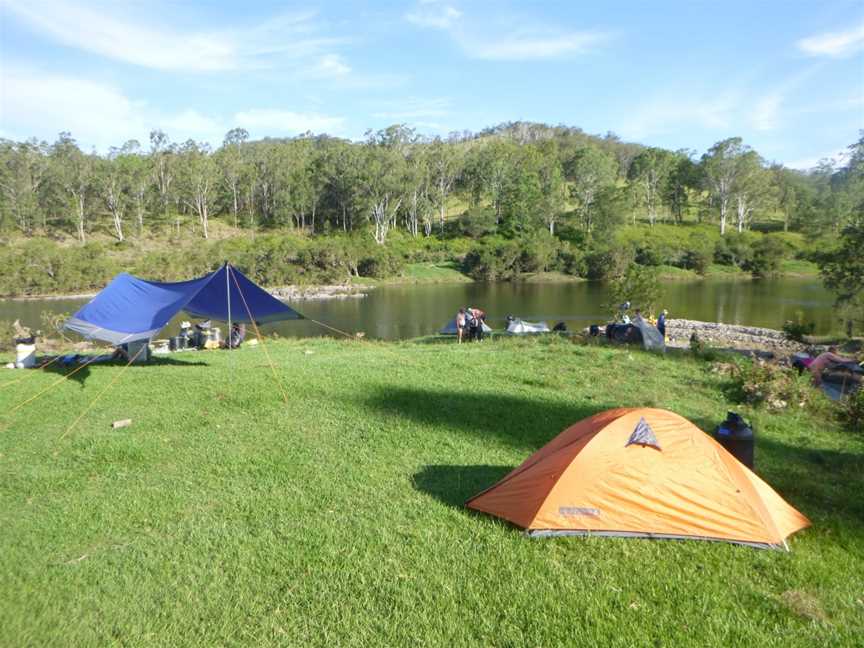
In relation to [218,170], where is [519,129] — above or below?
above

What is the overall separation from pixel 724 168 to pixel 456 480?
8908cm

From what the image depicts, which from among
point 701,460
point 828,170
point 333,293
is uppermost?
point 828,170

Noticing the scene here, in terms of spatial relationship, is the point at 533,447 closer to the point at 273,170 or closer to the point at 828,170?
the point at 828,170

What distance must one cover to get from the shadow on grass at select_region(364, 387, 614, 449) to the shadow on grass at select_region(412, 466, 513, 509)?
3.70 feet

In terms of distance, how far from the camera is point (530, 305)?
43.3m

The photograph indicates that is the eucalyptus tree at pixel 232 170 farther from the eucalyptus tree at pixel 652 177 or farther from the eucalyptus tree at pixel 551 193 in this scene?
the eucalyptus tree at pixel 652 177

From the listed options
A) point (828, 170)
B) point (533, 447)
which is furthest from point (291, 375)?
point (828, 170)

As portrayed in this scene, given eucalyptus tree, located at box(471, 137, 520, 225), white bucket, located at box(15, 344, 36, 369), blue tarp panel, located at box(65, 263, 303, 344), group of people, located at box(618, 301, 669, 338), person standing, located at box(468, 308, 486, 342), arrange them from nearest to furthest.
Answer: blue tarp panel, located at box(65, 263, 303, 344)
white bucket, located at box(15, 344, 36, 369)
group of people, located at box(618, 301, 669, 338)
person standing, located at box(468, 308, 486, 342)
eucalyptus tree, located at box(471, 137, 520, 225)

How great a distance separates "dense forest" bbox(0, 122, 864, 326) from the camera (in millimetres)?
61375

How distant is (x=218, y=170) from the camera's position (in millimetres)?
75688

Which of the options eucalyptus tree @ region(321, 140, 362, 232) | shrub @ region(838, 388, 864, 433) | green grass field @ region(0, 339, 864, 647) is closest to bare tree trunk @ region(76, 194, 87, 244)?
eucalyptus tree @ region(321, 140, 362, 232)

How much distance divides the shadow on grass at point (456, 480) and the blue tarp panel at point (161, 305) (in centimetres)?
667

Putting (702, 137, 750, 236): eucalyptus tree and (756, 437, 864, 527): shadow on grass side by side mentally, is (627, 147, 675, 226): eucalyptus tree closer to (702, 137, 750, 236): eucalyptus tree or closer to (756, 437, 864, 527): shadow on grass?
(702, 137, 750, 236): eucalyptus tree

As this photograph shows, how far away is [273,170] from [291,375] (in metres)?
76.4
